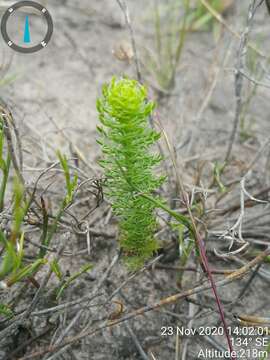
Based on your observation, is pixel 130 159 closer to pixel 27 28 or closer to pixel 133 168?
pixel 133 168

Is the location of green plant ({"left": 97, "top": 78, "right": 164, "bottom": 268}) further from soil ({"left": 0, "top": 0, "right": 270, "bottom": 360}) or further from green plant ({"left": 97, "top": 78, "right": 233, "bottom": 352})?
soil ({"left": 0, "top": 0, "right": 270, "bottom": 360})

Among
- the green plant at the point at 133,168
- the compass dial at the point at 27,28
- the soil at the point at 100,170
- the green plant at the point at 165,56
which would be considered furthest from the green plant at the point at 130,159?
the compass dial at the point at 27,28

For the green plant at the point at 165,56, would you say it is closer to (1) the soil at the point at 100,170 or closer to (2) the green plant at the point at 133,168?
(1) the soil at the point at 100,170

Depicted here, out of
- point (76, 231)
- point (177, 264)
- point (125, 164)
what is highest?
point (125, 164)

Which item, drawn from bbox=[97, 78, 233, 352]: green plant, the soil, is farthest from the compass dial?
bbox=[97, 78, 233, 352]: green plant

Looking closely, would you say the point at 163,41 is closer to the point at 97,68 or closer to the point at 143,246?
the point at 97,68

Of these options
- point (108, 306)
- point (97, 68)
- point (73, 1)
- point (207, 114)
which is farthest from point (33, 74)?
point (108, 306)

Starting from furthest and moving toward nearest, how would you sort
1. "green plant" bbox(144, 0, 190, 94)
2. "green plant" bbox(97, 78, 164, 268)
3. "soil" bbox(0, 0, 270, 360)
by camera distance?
"green plant" bbox(144, 0, 190, 94), "soil" bbox(0, 0, 270, 360), "green plant" bbox(97, 78, 164, 268)
